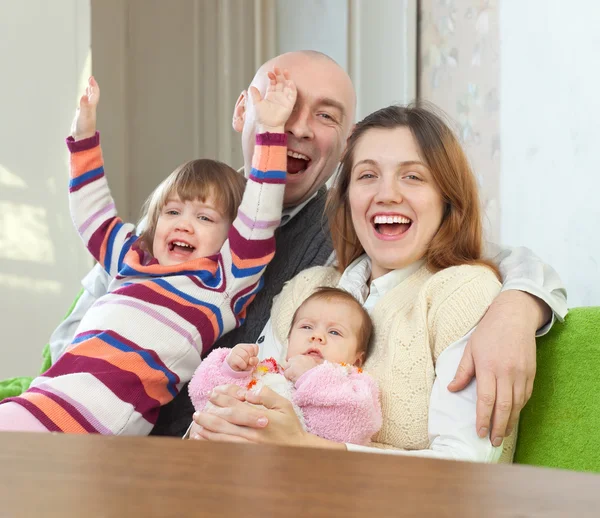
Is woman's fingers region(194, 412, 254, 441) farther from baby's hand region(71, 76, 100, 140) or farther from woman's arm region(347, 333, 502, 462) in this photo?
baby's hand region(71, 76, 100, 140)

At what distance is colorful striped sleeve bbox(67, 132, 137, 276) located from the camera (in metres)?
1.82

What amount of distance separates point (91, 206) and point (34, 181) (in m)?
1.13

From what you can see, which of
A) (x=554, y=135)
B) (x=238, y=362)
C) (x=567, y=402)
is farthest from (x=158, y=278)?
(x=554, y=135)

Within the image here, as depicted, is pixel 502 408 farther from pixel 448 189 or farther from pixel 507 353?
pixel 448 189

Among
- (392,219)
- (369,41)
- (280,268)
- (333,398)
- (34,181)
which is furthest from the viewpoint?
(369,41)

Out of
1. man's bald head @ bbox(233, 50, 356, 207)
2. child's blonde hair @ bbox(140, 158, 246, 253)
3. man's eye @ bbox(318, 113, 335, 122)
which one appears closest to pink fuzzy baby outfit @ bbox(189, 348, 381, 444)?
child's blonde hair @ bbox(140, 158, 246, 253)

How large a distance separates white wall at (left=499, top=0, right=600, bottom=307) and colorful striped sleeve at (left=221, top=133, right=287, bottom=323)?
814 millimetres

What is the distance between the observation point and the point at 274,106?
5.51 ft

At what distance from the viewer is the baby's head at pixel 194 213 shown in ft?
5.64

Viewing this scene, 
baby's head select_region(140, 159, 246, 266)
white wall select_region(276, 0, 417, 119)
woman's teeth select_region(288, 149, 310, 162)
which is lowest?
baby's head select_region(140, 159, 246, 266)

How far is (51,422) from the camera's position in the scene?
1.44 meters

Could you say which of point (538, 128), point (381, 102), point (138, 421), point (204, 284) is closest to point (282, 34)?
point (381, 102)

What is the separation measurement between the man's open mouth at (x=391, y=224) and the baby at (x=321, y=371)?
0.14 meters

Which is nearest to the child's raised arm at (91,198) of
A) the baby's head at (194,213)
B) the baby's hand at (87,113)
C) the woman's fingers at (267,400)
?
the baby's hand at (87,113)
